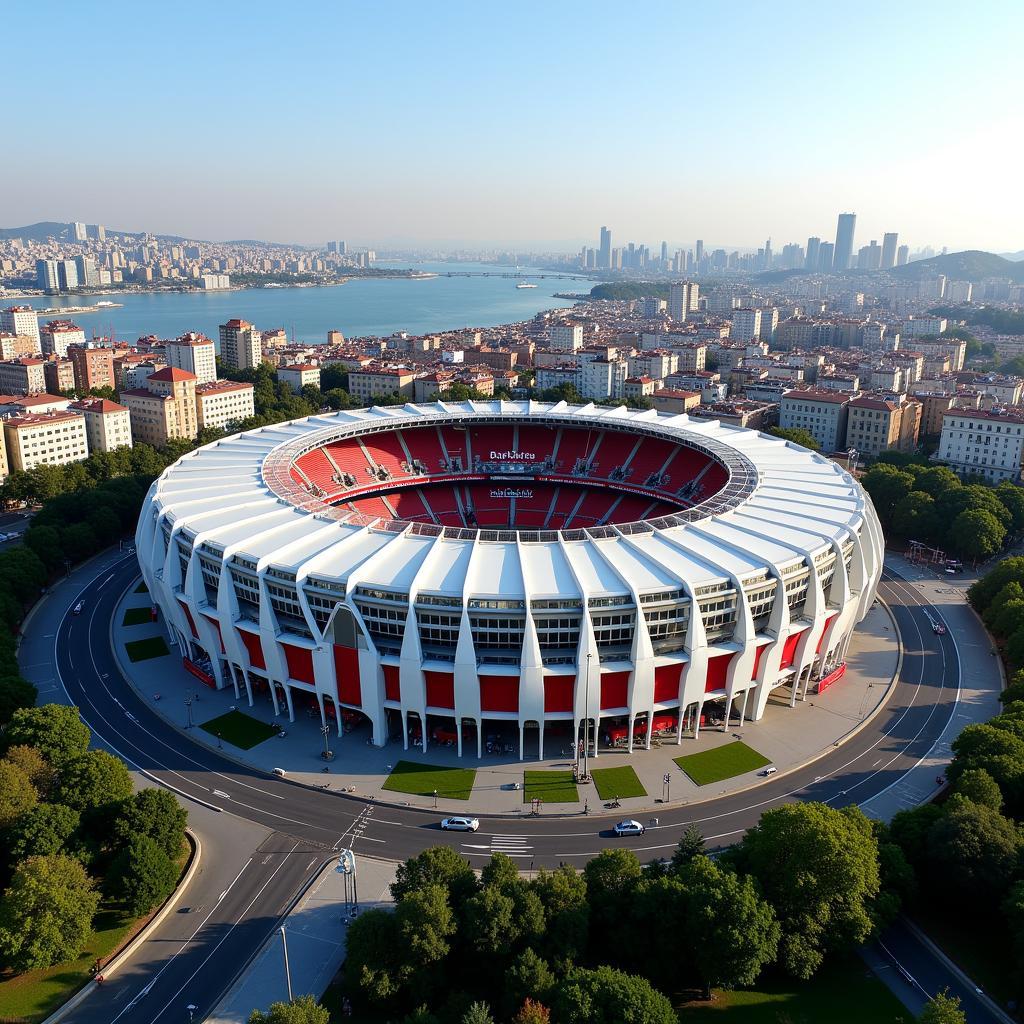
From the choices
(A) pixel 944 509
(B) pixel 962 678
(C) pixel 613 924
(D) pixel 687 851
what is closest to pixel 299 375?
(A) pixel 944 509

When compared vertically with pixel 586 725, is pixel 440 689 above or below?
above

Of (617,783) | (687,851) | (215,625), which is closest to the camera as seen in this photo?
(687,851)

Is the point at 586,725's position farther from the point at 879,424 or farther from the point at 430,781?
the point at 879,424

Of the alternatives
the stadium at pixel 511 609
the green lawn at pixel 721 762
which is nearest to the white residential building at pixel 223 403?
the stadium at pixel 511 609

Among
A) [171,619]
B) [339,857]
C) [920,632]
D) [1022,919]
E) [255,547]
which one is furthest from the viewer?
[920,632]

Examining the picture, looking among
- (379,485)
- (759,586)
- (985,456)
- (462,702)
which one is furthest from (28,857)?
(985,456)

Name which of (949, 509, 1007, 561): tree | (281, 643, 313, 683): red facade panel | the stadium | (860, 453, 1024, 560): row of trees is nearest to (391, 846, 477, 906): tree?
the stadium

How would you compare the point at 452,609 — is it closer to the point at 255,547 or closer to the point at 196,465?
the point at 255,547
